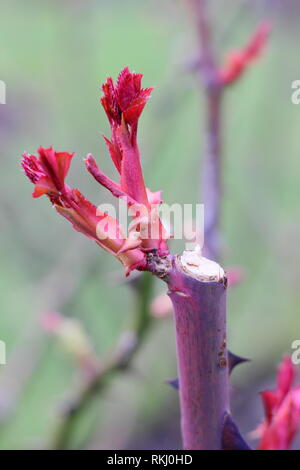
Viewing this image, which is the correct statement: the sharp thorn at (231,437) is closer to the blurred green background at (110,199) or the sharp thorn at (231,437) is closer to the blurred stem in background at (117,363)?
the blurred stem in background at (117,363)

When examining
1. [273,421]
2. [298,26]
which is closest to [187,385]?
[273,421]

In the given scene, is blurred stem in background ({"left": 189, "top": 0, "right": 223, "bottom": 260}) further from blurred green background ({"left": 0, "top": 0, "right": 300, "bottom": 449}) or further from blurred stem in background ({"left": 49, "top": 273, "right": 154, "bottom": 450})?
blurred green background ({"left": 0, "top": 0, "right": 300, "bottom": 449})

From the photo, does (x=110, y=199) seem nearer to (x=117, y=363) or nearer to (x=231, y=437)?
(x=117, y=363)

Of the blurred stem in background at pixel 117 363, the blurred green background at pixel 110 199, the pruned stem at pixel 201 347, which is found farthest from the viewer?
the blurred green background at pixel 110 199

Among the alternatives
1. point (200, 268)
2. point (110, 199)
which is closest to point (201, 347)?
point (200, 268)

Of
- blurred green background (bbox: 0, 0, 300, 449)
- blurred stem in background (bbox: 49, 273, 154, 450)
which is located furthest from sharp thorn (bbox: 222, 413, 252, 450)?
blurred green background (bbox: 0, 0, 300, 449)

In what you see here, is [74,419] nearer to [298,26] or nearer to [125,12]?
[298,26]

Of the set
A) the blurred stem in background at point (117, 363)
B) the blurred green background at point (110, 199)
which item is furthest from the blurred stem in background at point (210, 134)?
the blurred green background at point (110, 199)
